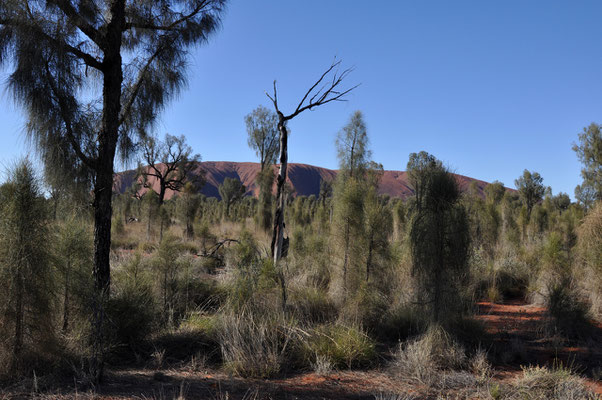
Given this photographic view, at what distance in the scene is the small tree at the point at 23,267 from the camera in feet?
12.4

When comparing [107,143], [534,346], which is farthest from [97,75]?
[534,346]

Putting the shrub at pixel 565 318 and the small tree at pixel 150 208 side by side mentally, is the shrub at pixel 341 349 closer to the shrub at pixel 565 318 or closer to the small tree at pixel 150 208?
the shrub at pixel 565 318

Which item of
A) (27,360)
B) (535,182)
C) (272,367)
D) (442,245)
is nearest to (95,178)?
(27,360)

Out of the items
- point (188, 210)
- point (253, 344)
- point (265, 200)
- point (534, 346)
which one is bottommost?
point (534, 346)

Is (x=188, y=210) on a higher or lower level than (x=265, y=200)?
lower

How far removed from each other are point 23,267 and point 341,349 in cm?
383

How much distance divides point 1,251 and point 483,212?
588 inches

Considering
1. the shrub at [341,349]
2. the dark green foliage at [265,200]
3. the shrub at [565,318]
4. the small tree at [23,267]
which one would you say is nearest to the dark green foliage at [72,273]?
the small tree at [23,267]

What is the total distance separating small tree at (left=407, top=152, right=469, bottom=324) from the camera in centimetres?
538

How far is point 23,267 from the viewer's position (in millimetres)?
3834

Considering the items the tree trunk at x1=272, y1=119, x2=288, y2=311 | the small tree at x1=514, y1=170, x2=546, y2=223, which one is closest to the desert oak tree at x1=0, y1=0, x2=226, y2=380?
the tree trunk at x1=272, y1=119, x2=288, y2=311

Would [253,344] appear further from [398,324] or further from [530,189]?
[530,189]

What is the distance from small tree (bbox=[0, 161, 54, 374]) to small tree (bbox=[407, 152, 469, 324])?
4727 mm

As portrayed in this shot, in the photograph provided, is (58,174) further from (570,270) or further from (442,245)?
(570,270)
